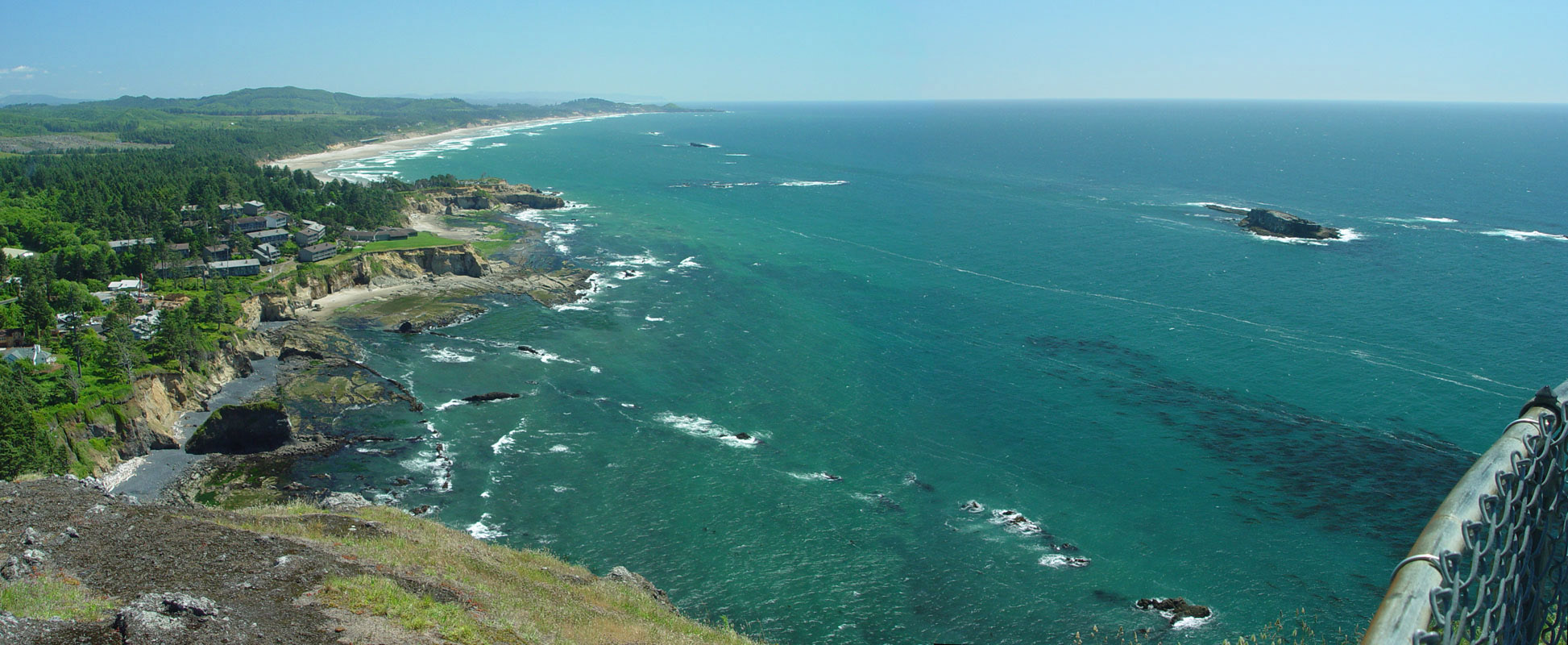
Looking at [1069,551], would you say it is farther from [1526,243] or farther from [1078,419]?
[1526,243]

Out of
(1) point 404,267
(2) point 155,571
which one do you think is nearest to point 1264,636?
(2) point 155,571

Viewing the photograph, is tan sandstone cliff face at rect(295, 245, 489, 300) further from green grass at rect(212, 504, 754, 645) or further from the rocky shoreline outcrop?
green grass at rect(212, 504, 754, 645)

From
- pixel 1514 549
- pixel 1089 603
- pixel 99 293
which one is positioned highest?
pixel 1514 549

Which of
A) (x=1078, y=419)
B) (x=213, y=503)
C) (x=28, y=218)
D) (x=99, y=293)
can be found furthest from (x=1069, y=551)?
(x=28, y=218)

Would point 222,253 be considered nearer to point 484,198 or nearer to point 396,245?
point 396,245

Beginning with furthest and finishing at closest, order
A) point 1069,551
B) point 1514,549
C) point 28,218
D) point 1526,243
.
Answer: point 1526,243 < point 28,218 < point 1069,551 < point 1514,549
